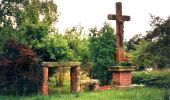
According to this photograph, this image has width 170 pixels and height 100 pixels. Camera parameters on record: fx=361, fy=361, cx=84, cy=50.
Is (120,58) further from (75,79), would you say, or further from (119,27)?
(75,79)

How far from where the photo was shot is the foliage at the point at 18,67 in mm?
17547

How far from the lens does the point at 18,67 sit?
1764cm

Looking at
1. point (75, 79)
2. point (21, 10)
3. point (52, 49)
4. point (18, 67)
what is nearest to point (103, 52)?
point (75, 79)

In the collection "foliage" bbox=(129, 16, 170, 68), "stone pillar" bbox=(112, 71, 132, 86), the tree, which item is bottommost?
"stone pillar" bbox=(112, 71, 132, 86)

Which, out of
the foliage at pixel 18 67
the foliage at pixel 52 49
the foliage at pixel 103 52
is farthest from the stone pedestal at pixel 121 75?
the foliage at pixel 18 67

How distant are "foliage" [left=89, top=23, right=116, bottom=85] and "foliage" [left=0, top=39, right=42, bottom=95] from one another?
678 centimetres

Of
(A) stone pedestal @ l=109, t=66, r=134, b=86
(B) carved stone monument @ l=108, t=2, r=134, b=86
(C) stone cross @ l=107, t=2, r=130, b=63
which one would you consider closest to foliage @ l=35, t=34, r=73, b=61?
(A) stone pedestal @ l=109, t=66, r=134, b=86

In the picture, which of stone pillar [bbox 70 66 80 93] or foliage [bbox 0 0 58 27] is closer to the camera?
stone pillar [bbox 70 66 80 93]

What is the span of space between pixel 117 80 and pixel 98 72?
3340mm

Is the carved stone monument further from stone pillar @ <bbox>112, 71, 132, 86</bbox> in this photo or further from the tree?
the tree

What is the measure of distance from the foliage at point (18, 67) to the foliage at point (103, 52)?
6.78 metres

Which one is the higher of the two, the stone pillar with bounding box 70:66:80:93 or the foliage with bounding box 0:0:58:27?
the foliage with bounding box 0:0:58:27

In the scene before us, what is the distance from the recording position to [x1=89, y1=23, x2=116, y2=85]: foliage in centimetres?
2428

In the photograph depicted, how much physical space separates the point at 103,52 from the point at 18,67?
8.07 meters
